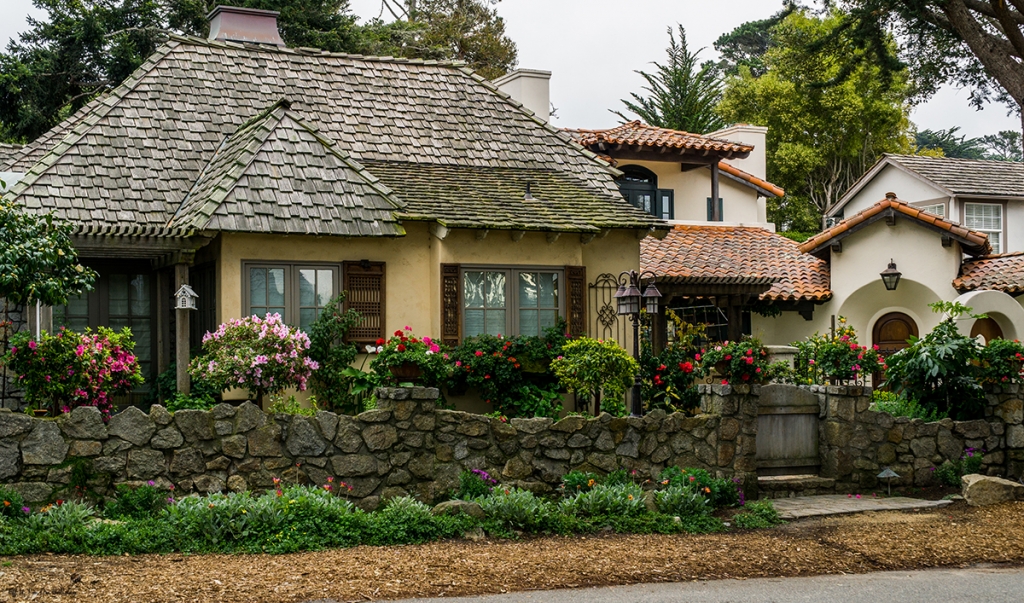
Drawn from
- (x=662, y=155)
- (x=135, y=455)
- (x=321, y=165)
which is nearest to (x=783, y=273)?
(x=662, y=155)

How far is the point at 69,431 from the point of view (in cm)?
1066

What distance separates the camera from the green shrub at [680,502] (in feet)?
Answer: 38.6

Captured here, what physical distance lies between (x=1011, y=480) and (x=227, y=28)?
1516cm

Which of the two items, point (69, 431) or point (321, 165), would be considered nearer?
point (69, 431)

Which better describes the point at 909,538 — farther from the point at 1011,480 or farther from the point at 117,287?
the point at 117,287

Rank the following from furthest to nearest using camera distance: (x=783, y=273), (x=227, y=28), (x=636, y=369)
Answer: (x=783, y=273), (x=227, y=28), (x=636, y=369)

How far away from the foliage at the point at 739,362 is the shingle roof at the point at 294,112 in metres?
3.39

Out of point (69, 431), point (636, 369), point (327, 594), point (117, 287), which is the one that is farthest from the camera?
point (117, 287)

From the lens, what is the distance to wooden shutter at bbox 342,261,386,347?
14.9 metres

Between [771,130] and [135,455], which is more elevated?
[771,130]

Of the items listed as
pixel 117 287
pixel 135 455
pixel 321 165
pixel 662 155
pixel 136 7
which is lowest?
pixel 135 455

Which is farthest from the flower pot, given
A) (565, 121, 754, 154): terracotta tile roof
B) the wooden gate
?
(565, 121, 754, 154): terracotta tile roof

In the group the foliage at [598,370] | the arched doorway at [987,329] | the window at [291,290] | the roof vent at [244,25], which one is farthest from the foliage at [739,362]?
the roof vent at [244,25]

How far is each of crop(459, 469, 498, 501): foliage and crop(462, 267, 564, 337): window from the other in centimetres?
371
